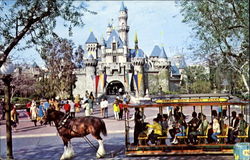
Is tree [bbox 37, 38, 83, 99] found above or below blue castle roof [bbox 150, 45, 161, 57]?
below

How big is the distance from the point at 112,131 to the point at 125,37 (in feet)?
216

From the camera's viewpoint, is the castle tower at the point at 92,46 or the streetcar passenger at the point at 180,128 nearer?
the streetcar passenger at the point at 180,128

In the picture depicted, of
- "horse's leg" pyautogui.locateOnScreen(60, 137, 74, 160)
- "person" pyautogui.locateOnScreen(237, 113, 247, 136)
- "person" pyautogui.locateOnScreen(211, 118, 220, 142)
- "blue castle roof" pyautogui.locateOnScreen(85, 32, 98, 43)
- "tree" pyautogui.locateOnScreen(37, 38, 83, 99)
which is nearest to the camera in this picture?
"horse's leg" pyautogui.locateOnScreen(60, 137, 74, 160)

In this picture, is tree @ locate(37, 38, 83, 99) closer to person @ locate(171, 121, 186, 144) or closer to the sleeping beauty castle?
the sleeping beauty castle

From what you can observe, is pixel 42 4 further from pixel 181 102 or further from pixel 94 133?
pixel 181 102

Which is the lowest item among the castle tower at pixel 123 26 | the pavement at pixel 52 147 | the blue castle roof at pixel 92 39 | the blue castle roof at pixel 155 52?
the pavement at pixel 52 147

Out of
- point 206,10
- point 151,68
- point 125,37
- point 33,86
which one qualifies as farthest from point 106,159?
point 125,37

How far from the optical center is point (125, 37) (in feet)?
256

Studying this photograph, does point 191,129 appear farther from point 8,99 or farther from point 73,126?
point 8,99

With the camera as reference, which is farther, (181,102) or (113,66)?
(113,66)

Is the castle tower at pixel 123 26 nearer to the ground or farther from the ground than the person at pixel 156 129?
farther from the ground

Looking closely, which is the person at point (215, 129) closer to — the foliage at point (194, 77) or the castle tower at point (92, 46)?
the foliage at point (194, 77)

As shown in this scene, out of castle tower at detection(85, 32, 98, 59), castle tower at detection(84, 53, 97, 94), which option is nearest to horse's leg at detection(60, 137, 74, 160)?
castle tower at detection(84, 53, 97, 94)

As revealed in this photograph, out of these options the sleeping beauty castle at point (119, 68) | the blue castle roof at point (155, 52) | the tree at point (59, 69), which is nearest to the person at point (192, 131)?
the tree at point (59, 69)
